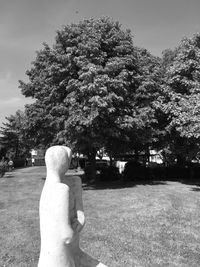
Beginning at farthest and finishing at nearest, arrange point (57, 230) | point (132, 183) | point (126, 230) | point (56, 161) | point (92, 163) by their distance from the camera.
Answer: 1. point (92, 163)
2. point (132, 183)
3. point (126, 230)
4. point (56, 161)
5. point (57, 230)

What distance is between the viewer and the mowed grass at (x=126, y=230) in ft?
25.6

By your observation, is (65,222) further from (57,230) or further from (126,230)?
(126,230)

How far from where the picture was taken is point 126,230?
1020 centimetres

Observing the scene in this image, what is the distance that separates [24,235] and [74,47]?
13869 millimetres

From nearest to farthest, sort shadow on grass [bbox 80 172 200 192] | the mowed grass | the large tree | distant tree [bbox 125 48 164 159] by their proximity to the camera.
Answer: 1. the mowed grass
2. the large tree
3. distant tree [bbox 125 48 164 159]
4. shadow on grass [bbox 80 172 200 192]

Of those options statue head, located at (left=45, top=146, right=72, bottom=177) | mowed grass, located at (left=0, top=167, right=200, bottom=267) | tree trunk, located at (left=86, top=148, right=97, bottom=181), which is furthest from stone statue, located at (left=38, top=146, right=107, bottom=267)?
tree trunk, located at (left=86, top=148, right=97, bottom=181)

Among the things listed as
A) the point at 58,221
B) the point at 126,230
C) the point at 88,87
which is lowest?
the point at 126,230

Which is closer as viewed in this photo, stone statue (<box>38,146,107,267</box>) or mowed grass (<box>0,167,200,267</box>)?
stone statue (<box>38,146,107,267</box>)

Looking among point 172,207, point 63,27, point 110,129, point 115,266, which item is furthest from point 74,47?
point 115,266

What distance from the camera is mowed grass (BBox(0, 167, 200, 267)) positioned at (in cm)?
780

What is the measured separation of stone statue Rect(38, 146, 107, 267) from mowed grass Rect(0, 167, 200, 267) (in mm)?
3626

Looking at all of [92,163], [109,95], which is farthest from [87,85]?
[92,163]

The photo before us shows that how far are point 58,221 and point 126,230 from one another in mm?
6705

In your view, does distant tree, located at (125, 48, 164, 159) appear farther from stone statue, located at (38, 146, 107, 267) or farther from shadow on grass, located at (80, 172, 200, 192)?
stone statue, located at (38, 146, 107, 267)
